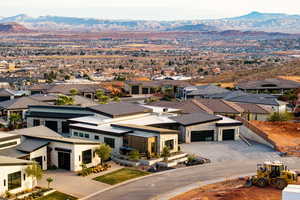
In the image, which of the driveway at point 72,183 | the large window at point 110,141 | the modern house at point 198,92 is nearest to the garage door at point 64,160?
the driveway at point 72,183

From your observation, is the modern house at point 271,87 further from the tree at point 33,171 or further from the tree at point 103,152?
the tree at point 33,171

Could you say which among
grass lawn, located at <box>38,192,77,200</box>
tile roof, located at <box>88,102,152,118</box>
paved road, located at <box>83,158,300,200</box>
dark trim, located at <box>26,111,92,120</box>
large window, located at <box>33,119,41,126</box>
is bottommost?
grass lawn, located at <box>38,192,77,200</box>

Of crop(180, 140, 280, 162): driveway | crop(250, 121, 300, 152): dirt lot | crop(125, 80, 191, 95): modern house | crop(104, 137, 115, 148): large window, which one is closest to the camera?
crop(180, 140, 280, 162): driveway

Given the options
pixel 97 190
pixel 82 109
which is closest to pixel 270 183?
pixel 97 190

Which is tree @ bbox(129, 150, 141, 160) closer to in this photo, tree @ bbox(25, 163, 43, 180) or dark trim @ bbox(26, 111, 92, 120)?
tree @ bbox(25, 163, 43, 180)

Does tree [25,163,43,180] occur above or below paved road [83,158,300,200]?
above

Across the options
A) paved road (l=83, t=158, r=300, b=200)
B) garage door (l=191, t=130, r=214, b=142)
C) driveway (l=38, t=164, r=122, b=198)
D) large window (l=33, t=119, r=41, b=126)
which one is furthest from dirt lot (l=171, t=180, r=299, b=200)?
large window (l=33, t=119, r=41, b=126)

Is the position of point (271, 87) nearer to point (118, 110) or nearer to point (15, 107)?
point (118, 110)

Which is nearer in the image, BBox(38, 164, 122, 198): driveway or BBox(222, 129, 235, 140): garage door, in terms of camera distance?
BBox(38, 164, 122, 198): driveway
